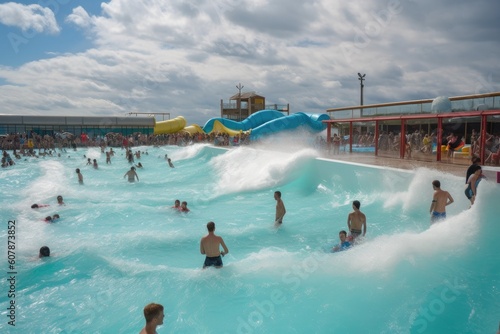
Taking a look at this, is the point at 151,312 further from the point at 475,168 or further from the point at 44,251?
the point at 475,168

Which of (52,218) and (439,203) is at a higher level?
(439,203)

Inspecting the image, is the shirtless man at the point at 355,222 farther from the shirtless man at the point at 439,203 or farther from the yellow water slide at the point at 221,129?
the yellow water slide at the point at 221,129

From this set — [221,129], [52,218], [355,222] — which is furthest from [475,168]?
[221,129]

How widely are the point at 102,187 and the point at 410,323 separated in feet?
41.1

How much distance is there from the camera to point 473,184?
267 inches

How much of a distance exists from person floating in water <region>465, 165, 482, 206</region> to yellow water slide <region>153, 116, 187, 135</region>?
111 feet

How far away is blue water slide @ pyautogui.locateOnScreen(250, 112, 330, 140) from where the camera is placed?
80.5ft

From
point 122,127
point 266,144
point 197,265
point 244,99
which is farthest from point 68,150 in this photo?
point 197,265

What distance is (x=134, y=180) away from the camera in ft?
50.2

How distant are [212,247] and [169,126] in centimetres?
3382

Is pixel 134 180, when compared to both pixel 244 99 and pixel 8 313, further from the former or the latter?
pixel 244 99

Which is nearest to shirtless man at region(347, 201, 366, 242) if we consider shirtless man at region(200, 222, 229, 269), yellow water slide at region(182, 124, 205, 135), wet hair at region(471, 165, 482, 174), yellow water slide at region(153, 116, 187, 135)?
wet hair at region(471, 165, 482, 174)

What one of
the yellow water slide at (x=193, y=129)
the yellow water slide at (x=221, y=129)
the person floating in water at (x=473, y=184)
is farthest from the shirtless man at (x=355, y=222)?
the yellow water slide at (x=193, y=129)

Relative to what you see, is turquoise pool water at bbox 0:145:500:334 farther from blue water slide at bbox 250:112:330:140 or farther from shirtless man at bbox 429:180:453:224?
blue water slide at bbox 250:112:330:140
